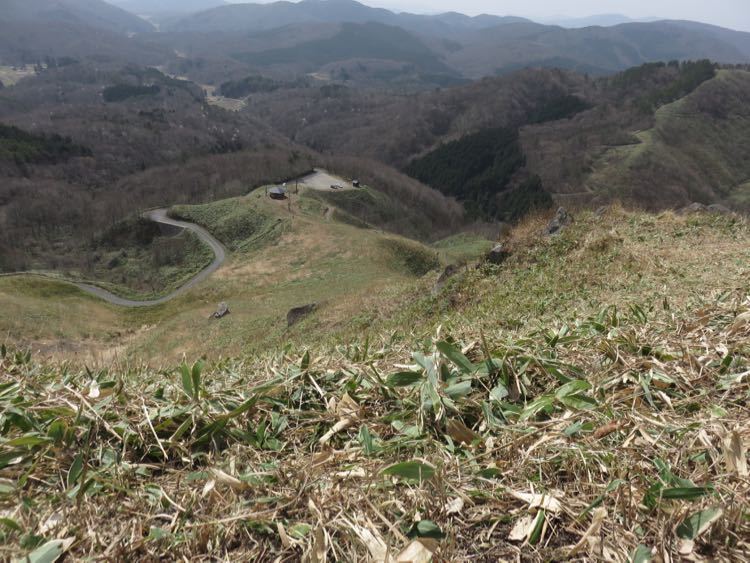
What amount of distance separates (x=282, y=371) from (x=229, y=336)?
19.2 meters

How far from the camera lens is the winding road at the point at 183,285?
38.7 metres

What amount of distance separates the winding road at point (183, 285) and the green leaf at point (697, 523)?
40535 millimetres

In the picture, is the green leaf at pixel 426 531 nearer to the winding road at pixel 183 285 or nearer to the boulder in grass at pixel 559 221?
the boulder in grass at pixel 559 221

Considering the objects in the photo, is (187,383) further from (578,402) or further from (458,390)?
(578,402)

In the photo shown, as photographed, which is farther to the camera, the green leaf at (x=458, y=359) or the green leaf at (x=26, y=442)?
the green leaf at (x=458, y=359)

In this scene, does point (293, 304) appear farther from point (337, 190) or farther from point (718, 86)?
point (718, 86)

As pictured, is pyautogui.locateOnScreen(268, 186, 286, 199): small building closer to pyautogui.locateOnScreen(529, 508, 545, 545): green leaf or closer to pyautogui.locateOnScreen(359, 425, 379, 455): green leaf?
pyautogui.locateOnScreen(359, 425, 379, 455): green leaf

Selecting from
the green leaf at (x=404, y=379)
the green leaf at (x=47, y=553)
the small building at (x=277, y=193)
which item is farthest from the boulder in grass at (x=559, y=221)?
the small building at (x=277, y=193)

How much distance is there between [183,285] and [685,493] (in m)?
46.8

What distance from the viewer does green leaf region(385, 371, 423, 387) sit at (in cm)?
225

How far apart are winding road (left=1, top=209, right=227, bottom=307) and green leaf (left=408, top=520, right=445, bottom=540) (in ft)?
131

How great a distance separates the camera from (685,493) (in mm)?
1352

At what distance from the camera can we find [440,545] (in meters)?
1.35

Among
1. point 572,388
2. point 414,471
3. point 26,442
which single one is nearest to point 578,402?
point 572,388
